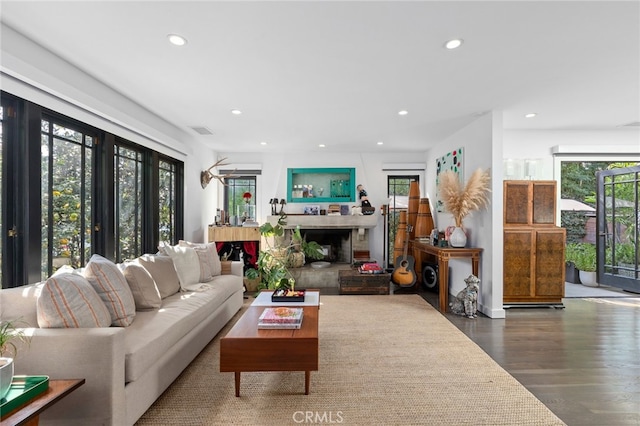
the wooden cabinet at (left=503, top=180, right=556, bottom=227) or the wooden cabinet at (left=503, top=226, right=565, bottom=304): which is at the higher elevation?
the wooden cabinet at (left=503, top=180, right=556, bottom=227)

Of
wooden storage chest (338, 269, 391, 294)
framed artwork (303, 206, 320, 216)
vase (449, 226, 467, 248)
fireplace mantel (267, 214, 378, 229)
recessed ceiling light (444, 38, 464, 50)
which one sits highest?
recessed ceiling light (444, 38, 464, 50)

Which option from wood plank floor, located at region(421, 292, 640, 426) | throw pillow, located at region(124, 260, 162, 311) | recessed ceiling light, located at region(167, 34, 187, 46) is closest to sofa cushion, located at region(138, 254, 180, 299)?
throw pillow, located at region(124, 260, 162, 311)

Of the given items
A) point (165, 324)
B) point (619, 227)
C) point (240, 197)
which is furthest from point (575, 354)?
point (240, 197)

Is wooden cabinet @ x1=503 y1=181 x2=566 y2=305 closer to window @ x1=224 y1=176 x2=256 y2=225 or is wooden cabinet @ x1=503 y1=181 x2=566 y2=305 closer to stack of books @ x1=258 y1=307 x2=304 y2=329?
stack of books @ x1=258 y1=307 x2=304 y2=329

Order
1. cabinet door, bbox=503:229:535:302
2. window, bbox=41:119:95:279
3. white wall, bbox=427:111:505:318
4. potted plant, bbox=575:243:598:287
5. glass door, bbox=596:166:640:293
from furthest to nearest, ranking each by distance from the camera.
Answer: potted plant, bbox=575:243:598:287, glass door, bbox=596:166:640:293, cabinet door, bbox=503:229:535:302, white wall, bbox=427:111:505:318, window, bbox=41:119:95:279

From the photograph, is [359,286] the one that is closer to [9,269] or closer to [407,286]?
[407,286]

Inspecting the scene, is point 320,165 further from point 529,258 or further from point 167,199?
point 529,258

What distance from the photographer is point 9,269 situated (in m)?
2.20

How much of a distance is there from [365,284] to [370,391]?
2.59 meters

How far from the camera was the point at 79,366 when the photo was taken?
1557 mm

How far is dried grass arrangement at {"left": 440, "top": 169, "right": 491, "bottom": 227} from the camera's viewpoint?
12.1 ft

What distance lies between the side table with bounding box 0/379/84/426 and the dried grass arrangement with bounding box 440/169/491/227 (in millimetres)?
3920

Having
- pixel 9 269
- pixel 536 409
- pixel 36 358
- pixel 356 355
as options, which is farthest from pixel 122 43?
pixel 536 409

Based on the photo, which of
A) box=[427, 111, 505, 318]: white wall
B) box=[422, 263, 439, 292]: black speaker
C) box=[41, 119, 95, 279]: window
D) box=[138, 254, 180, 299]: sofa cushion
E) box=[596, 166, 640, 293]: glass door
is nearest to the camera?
box=[41, 119, 95, 279]: window
